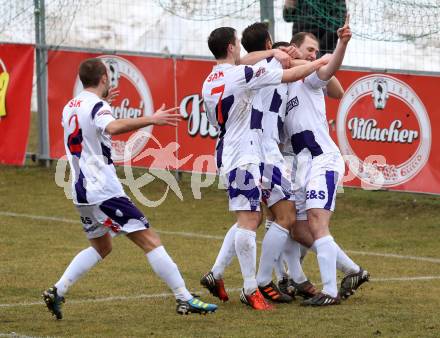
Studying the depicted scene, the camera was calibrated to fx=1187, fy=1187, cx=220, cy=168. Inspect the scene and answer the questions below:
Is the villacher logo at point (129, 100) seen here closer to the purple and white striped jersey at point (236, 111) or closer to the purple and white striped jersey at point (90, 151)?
the purple and white striped jersey at point (236, 111)

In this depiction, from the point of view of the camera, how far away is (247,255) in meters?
9.18

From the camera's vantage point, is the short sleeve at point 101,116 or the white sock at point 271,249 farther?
the white sock at point 271,249

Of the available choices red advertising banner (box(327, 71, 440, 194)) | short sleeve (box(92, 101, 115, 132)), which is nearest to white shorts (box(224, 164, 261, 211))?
short sleeve (box(92, 101, 115, 132))

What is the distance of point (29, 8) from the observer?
697 inches

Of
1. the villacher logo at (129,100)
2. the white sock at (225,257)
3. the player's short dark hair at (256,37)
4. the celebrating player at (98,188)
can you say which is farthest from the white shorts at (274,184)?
the villacher logo at (129,100)

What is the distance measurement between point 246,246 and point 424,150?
550 centimetres

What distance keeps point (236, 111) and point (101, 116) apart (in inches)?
46.4

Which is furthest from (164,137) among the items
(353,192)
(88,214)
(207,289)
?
(88,214)

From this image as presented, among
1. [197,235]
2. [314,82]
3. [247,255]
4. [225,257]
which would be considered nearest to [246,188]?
[247,255]

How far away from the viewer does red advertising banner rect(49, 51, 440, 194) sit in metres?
14.2

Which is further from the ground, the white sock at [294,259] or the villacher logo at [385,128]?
the villacher logo at [385,128]

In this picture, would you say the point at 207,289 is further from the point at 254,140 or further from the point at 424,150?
the point at 424,150

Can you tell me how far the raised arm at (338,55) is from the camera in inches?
345

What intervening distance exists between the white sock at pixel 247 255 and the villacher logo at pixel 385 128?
547 centimetres
